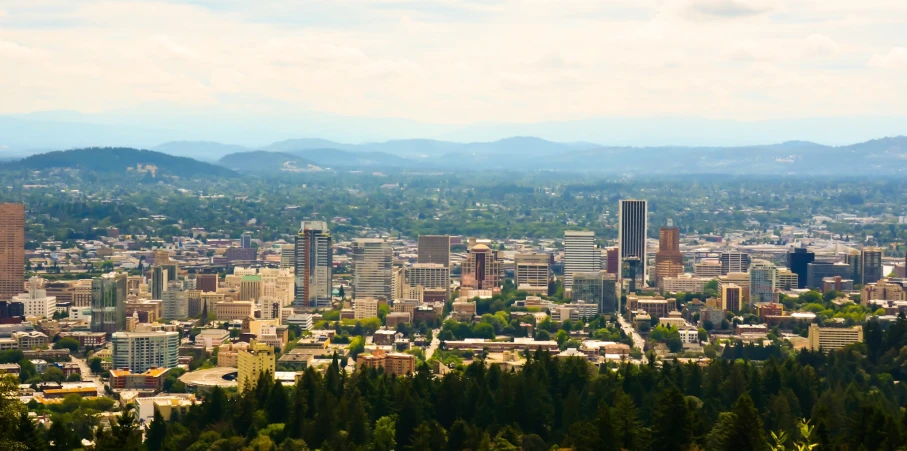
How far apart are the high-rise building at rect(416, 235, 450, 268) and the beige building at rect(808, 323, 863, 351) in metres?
26.0

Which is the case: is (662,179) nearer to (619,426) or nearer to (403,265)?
(403,265)

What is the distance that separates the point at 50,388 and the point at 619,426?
19.6m

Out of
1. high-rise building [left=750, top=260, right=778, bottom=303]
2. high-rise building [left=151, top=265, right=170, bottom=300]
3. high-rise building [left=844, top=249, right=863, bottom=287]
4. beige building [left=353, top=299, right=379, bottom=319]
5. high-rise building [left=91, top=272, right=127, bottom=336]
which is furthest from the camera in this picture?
high-rise building [left=844, top=249, right=863, bottom=287]

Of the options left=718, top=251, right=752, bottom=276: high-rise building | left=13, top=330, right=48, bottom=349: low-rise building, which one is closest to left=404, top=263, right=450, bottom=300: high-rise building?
left=718, top=251, right=752, bottom=276: high-rise building

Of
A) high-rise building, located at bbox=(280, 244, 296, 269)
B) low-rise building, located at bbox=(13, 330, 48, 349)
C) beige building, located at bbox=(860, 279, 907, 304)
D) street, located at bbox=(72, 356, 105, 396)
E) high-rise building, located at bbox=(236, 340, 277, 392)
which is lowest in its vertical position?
street, located at bbox=(72, 356, 105, 396)

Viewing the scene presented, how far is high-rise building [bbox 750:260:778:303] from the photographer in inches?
2389

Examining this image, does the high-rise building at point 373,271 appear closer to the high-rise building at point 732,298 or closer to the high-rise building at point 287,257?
the high-rise building at point 287,257

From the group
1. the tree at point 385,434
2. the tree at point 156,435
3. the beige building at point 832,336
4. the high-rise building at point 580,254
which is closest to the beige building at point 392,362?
the tree at point 156,435

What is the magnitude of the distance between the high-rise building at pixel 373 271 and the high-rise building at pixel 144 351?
16578 mm

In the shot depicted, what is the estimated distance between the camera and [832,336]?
46750 mm

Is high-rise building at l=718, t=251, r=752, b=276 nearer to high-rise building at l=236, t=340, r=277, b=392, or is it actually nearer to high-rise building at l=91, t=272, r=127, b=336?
high-rise building at l=91, t=272, r=127, b=336

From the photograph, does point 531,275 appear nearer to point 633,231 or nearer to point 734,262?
point 633,231

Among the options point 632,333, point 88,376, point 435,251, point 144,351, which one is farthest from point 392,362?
point 435,251

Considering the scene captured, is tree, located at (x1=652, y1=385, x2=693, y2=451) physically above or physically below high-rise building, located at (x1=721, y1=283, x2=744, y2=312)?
above
